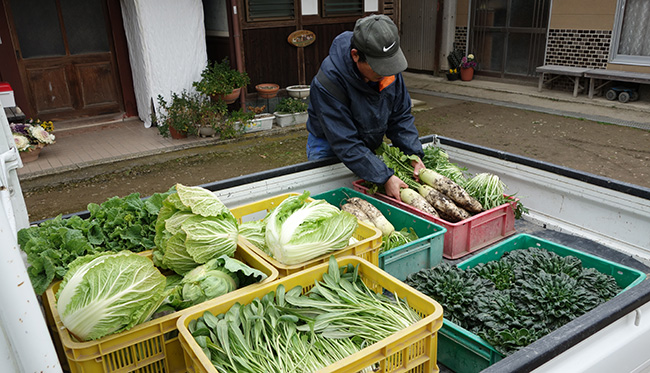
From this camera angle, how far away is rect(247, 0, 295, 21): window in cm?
1028

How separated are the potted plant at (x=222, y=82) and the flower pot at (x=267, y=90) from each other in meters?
0.58

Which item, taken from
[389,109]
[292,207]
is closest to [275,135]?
[389,109]

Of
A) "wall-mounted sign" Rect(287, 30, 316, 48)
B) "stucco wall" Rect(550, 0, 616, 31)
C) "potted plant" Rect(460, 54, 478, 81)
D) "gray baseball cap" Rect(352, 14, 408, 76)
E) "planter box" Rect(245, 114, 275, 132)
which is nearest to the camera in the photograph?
"gray baseball cap" Rect(352, 14, 408, 76)

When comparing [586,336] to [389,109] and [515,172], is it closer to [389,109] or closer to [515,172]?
[515,172]

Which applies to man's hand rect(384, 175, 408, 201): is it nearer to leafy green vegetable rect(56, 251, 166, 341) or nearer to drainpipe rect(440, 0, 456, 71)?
leafy green vegetable rect(56, 251, 166, 341)

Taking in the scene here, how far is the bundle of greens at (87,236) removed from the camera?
2285 mm

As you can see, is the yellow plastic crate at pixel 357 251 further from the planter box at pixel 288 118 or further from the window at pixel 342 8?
the window at pixel 342 8

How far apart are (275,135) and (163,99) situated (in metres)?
2.38

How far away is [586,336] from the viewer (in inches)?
80.8

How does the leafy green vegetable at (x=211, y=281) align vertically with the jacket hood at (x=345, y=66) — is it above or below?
below

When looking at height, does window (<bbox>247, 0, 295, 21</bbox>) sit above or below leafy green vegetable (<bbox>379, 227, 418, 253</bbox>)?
above

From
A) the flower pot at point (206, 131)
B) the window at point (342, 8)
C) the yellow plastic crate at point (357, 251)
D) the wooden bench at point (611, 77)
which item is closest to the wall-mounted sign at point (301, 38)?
the window at point (342, 8)

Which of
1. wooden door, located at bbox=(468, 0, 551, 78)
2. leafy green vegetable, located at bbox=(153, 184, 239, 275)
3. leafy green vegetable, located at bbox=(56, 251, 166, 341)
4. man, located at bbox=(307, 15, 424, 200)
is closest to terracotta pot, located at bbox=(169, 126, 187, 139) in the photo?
man, located at bbox=(307, 15, 424, 200)

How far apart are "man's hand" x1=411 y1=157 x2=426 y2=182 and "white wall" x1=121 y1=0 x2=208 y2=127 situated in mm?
7272
